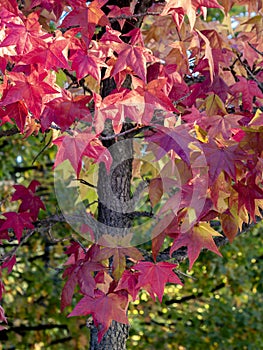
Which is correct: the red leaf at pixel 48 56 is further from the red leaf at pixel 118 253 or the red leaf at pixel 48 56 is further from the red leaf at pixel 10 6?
the red leaf at pixel 118 253

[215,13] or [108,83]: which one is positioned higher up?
[108,83]

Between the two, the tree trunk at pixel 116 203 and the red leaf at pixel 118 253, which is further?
the tree trunk at pixel 116 203

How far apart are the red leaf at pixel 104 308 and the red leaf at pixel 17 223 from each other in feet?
1.56

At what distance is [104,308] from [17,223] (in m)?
0.56

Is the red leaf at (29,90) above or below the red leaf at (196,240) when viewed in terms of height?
above

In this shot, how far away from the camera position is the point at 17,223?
203 cm

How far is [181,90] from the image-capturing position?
5.85ft

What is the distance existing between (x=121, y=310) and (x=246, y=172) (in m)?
0.50

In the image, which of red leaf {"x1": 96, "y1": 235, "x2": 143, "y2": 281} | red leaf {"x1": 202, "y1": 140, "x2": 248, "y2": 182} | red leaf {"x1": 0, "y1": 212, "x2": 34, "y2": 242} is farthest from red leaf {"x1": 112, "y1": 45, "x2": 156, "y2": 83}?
red leaf {"x1": 0, "y1": 212, "x2": 34, "y2": 242}

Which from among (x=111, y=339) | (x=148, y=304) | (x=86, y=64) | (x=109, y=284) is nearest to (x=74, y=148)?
(x=86, y=64)

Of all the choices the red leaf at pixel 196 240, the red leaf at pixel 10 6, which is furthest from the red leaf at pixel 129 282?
the red leaf at pixel 10 6

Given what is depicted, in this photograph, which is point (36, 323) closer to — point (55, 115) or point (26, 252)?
point (26, 252)

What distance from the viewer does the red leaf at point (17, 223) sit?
2.01 m

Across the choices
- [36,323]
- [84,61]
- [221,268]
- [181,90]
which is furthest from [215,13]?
[84,61]
